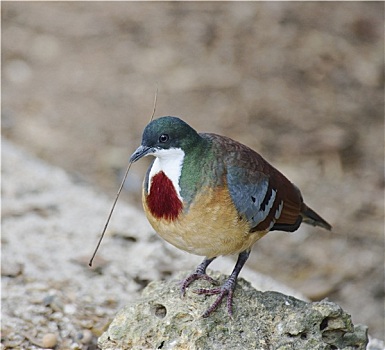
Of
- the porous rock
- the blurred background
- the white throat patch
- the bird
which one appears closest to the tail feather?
the bird

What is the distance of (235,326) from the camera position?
3.85 metres

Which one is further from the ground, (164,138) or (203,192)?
(164,138)

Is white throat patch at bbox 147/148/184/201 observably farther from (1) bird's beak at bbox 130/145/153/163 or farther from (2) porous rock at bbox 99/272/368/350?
(2) porous rock at bbox 99/272/368/350

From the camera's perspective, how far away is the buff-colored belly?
148 inches

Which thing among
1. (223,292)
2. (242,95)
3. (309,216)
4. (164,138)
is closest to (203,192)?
(164,138)

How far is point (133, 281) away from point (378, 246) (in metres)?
2.89

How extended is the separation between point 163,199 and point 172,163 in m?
0.17

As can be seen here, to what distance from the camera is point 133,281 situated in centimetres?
535

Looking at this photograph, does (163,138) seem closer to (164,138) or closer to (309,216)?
(164,138)

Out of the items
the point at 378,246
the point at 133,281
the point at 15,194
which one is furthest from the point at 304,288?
the point at 15,194

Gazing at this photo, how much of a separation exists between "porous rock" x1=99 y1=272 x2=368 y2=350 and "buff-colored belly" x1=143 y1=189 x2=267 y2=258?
0.29m

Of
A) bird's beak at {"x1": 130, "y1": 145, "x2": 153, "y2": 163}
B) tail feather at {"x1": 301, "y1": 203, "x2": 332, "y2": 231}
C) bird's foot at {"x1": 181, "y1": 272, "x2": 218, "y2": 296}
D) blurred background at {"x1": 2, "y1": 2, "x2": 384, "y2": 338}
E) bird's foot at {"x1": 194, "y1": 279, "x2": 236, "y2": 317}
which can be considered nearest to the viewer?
bird's beak at {"x1": 130, "y1": 145, "x2": 153, "y2": 163}

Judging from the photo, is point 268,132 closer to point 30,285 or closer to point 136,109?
point 136,109

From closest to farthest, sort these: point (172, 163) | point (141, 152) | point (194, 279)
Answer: point (141, 152) → point (172, 163) → point (194, 279)
